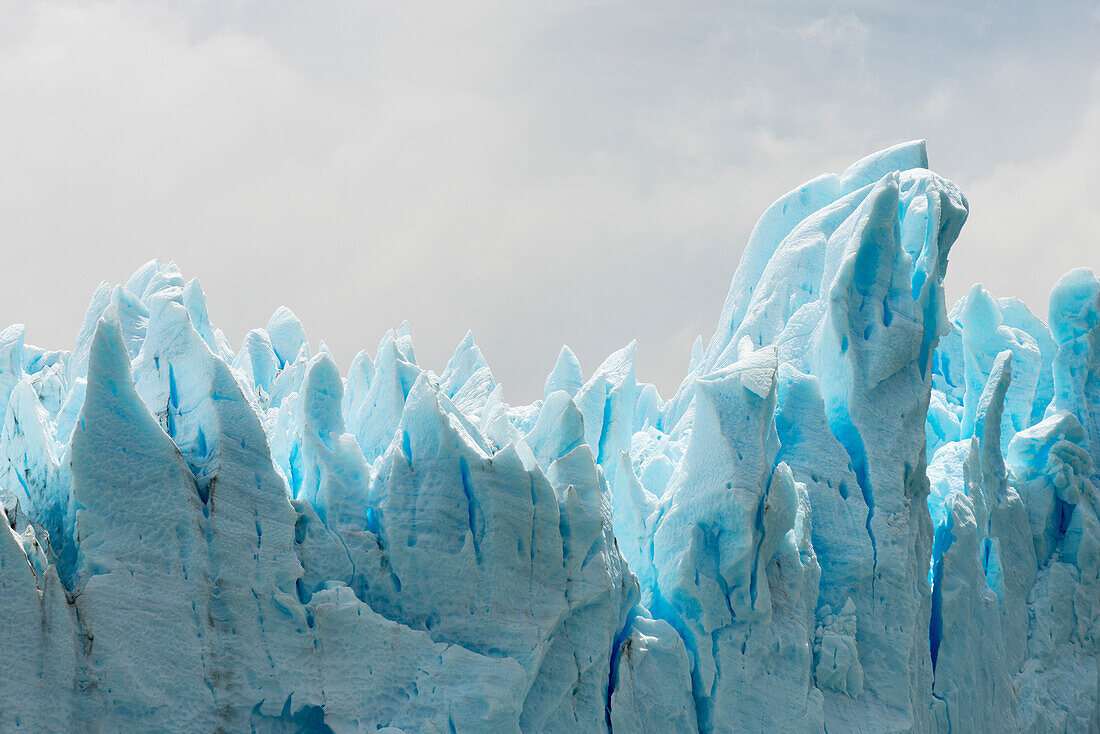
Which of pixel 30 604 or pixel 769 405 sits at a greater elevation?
pixel 769 405

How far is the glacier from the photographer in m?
8.90

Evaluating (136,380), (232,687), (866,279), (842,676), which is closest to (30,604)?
(232,687)

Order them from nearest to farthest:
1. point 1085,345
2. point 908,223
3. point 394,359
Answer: point 394,359 < point 908,223 < point 1085,345

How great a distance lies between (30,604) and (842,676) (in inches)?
336

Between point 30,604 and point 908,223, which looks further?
point 908,223

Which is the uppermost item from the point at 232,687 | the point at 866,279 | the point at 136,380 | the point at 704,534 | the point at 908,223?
the point at 908,223

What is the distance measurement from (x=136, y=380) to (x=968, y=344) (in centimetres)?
1265

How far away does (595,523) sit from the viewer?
418 inches

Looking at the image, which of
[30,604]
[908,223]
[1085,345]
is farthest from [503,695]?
[1085,345]

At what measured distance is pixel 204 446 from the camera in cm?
954

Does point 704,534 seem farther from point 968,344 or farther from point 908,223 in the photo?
point 968,344

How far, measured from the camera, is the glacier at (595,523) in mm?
8898

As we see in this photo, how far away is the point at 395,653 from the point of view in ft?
31.3

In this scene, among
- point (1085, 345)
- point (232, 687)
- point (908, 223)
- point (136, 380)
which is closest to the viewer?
point (232, 687)
